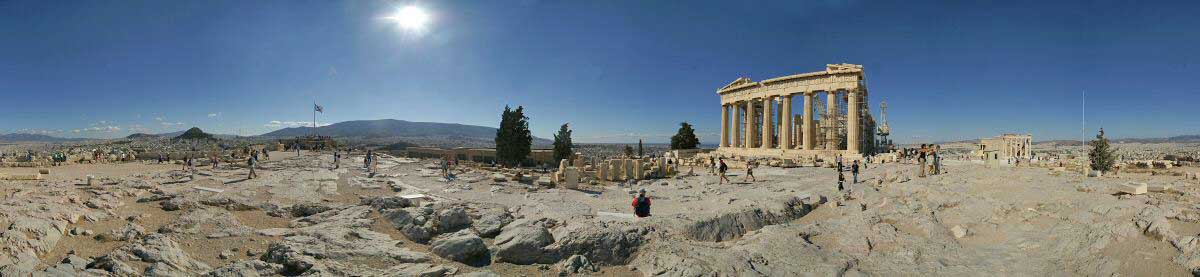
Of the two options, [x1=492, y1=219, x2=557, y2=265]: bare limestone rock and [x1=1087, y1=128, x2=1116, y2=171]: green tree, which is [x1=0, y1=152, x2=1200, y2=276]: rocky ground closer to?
[x1=492, y1=219, x2=557, y2=265]: bare limestone rock

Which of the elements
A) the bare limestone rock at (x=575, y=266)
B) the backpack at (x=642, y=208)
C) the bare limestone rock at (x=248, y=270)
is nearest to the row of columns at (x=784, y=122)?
the backpack at (x=642, y=208)

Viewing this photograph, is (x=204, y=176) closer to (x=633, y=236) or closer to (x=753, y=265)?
(x=633, y=236)

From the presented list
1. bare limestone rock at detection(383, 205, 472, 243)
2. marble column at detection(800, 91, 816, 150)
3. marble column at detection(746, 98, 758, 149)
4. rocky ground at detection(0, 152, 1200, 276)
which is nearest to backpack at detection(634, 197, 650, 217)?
rocky ground at detection(0, 152, 1200, 276)

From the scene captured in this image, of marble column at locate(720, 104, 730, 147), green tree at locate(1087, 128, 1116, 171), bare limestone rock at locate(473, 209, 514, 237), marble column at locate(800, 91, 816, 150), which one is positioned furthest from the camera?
marble column at locate(720, 104, 730, 147)

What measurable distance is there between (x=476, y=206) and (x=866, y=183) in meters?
14.2

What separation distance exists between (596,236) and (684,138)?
43.6m

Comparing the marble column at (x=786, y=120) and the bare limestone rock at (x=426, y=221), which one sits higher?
the marble column at (x=786, y=120)

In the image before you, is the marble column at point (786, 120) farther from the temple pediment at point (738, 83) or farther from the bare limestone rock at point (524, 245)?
the bare limestone rock at point (524, 245)

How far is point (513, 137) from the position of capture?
3575 centimetres

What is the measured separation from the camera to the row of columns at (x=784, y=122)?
3397 cm

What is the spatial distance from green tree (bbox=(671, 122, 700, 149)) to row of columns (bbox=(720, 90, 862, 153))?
4.08 meters

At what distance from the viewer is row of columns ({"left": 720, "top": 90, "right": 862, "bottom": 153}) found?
34.0 m

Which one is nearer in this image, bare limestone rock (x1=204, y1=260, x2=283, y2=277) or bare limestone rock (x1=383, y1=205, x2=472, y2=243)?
bare limestone rock (x1=204, y1=260, x2=283, y2=277)

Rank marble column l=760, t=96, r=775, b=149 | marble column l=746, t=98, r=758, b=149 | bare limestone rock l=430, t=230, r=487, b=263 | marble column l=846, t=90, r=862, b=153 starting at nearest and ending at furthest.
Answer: bare limestone rock l=430, t=230, r=487, b=263 → marble column l=846, t=90, r=862, b=153 → marble column l=760, t=96, r=775, b=149 → marble column l=746, t=98, r=758, b=149
